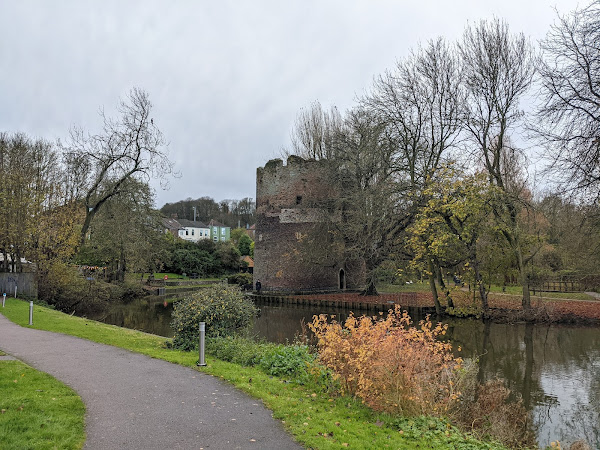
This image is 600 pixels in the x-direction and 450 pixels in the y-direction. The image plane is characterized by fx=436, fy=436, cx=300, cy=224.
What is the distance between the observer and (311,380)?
23.8ft

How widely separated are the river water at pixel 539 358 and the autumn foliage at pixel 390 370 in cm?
204

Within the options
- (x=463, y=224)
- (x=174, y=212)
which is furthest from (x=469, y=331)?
(x=174, y=212)

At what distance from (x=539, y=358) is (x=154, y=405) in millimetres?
10478

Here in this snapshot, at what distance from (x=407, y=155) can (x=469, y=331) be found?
10554 mm

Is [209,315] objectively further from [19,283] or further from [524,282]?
[19,283]

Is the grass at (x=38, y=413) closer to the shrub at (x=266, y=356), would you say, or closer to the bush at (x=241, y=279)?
the shrub at (x=266, y=356)

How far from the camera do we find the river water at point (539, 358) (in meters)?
7.40

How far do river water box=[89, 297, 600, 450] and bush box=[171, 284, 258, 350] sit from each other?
5.66 feet

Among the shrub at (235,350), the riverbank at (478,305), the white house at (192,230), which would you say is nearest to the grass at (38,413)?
the shrub at (235,350)

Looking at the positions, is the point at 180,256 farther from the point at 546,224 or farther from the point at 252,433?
the point at 252,433

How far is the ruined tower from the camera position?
31166mm

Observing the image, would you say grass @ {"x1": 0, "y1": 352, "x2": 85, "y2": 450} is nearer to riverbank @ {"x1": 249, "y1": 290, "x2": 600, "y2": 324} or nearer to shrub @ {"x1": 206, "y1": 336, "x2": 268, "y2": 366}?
shrub @ {"x1": 206, "y1": 336, "x2": 268, "y2": 366}

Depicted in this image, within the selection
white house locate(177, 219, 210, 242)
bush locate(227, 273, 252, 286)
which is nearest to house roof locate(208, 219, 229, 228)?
white house locate(177, 219, 210, 242)

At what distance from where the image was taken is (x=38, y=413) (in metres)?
5.02
